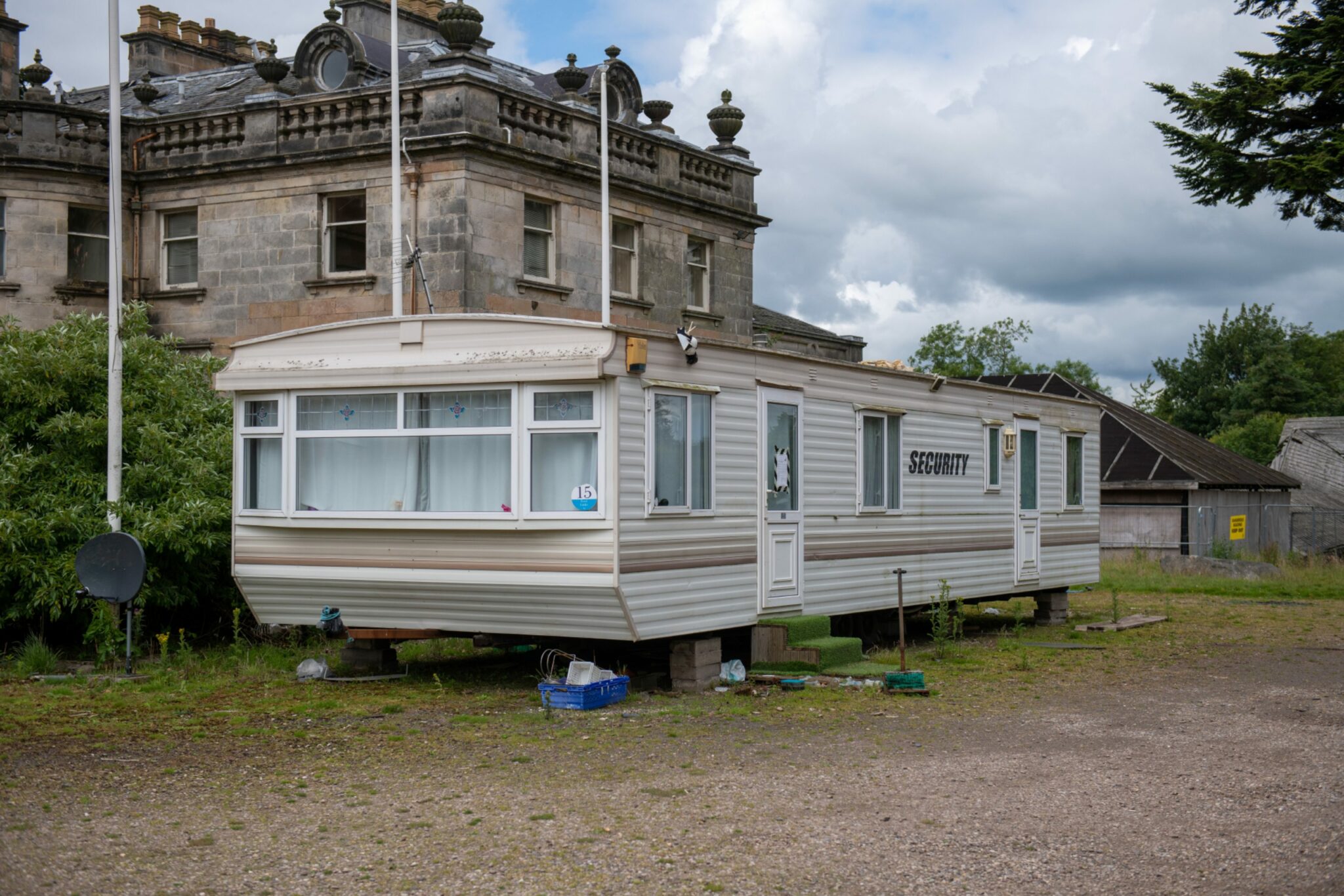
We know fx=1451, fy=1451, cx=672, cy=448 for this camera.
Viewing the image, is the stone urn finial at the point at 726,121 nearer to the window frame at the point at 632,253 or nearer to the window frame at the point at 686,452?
the window frame at the point at 632,253

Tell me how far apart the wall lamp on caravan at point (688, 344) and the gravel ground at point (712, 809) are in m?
3.09

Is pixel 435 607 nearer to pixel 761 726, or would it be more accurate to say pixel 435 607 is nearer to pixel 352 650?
pixel 352 650

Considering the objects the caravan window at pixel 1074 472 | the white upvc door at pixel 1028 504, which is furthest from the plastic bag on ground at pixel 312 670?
the caravan window at pixel 1074 472

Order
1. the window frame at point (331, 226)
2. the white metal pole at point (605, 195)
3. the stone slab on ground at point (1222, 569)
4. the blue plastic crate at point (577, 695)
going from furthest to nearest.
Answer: the stone slab on ground at point (1222, 569) → the window frame at point (331, 226) → the white metal pole at point (605, 195) → the blue plastic crate at point (577, 695)

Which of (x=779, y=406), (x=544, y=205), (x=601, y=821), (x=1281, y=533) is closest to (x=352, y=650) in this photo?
(x=779, y=406)

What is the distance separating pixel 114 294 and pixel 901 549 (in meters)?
8.62

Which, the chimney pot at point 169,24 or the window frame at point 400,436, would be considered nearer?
the window frame at point 400,436

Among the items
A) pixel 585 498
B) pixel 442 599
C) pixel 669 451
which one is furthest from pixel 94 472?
pixel 669 451

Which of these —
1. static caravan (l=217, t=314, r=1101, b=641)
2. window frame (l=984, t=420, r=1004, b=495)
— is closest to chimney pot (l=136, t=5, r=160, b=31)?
static caravan (l=217, t=314, r=1101, b=641)

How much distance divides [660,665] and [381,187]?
34.8 feet

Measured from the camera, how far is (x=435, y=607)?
12414mm

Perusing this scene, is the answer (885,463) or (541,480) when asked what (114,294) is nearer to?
(541,480)

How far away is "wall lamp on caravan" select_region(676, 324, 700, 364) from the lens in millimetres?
12227

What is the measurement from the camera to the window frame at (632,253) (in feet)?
77.8
